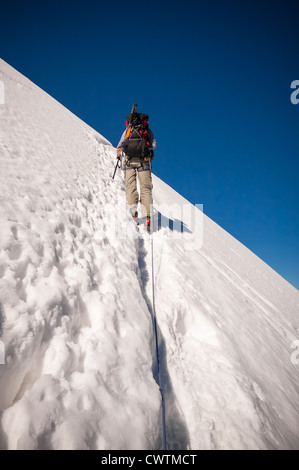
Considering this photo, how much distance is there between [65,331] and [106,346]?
1.41 feet

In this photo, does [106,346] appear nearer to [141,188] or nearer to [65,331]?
[65,331]

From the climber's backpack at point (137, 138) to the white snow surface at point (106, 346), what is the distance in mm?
1611

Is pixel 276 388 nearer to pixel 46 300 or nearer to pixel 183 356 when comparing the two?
pixel 183 356

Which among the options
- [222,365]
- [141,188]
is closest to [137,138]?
[141,188]

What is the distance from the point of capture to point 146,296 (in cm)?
316

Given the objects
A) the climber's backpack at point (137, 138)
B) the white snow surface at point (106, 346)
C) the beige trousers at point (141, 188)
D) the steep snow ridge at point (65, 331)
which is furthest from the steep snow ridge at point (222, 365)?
the climber's backpack at point (137, 138)

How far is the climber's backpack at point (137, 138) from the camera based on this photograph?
4570mm

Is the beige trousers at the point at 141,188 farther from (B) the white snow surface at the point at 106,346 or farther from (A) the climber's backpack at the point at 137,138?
(B) the white snow surface at the point at 106,346

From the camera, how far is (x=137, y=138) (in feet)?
15.1

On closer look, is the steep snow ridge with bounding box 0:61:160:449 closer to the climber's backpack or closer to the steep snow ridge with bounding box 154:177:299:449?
the steep snow ridge with bounding box 154:177:299:449

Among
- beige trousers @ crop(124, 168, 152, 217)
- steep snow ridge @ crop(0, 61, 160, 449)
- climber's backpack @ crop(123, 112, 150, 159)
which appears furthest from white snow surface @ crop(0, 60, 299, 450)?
climber's backpack @ crop(123, 112, 150, 159)

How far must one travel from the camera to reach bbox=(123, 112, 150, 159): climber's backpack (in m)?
4.57
